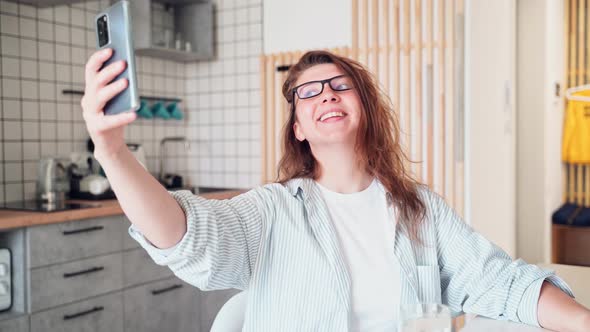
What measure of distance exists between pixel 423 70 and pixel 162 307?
6.69 feet

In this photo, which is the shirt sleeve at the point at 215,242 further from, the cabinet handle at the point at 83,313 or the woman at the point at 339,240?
the cabinet handle at the point at 83,313

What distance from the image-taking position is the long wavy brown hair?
1485 mm

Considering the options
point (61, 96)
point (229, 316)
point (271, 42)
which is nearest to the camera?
point (229, 316)

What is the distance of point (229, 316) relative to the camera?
4.38 feet

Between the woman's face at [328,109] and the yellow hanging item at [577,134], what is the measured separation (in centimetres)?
442

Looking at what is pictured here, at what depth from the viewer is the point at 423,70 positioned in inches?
141

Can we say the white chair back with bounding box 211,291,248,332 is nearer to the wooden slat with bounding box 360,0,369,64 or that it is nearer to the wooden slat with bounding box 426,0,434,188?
the wooden slat with bounding box 426,0,434,188

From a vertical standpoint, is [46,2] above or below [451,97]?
above

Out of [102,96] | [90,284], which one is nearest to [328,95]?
[102,96]

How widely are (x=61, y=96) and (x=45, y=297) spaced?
128 centimetres

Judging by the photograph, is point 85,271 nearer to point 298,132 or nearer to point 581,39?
point 298,132

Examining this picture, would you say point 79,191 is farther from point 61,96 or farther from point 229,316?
point 229,316

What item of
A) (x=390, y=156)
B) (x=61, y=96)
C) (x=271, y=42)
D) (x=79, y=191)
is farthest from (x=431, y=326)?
(x=271, y=42)

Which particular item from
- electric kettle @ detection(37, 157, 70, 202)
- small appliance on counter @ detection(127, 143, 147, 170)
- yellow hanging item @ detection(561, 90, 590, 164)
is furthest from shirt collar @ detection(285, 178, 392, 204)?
yellow hanging item @ detection(561, 90, 590, 164)
